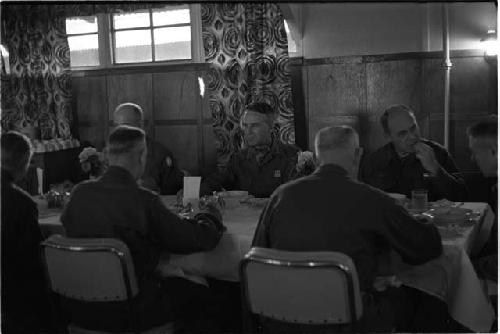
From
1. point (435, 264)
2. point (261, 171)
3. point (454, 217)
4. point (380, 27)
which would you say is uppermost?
point (380, 27)

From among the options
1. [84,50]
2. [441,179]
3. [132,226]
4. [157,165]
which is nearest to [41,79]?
[84,50]

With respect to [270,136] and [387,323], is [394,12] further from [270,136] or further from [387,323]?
[387,323]

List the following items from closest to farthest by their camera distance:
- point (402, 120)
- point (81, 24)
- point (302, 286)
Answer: point (302, 286)
point (402, 120)
point (81, 24)

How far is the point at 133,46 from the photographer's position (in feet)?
16.0

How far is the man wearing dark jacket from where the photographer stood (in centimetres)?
200

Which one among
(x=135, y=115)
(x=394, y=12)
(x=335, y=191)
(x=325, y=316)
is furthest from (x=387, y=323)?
(x=394, y=12)

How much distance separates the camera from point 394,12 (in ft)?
13.4

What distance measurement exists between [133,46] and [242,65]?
1110 mm

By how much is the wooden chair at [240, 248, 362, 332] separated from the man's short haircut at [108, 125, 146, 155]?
2.07 feet

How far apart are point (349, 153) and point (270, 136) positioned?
5.17ft

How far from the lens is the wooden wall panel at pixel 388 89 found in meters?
4.08

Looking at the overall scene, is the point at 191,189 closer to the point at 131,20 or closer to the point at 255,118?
the point at 255,118

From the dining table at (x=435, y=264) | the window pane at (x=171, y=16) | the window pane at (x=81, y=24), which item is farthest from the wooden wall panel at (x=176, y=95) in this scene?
the dining table at (x=435, y=264)

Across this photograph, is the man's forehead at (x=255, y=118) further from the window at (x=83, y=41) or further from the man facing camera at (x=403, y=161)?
the window at (x=83, y=41)
